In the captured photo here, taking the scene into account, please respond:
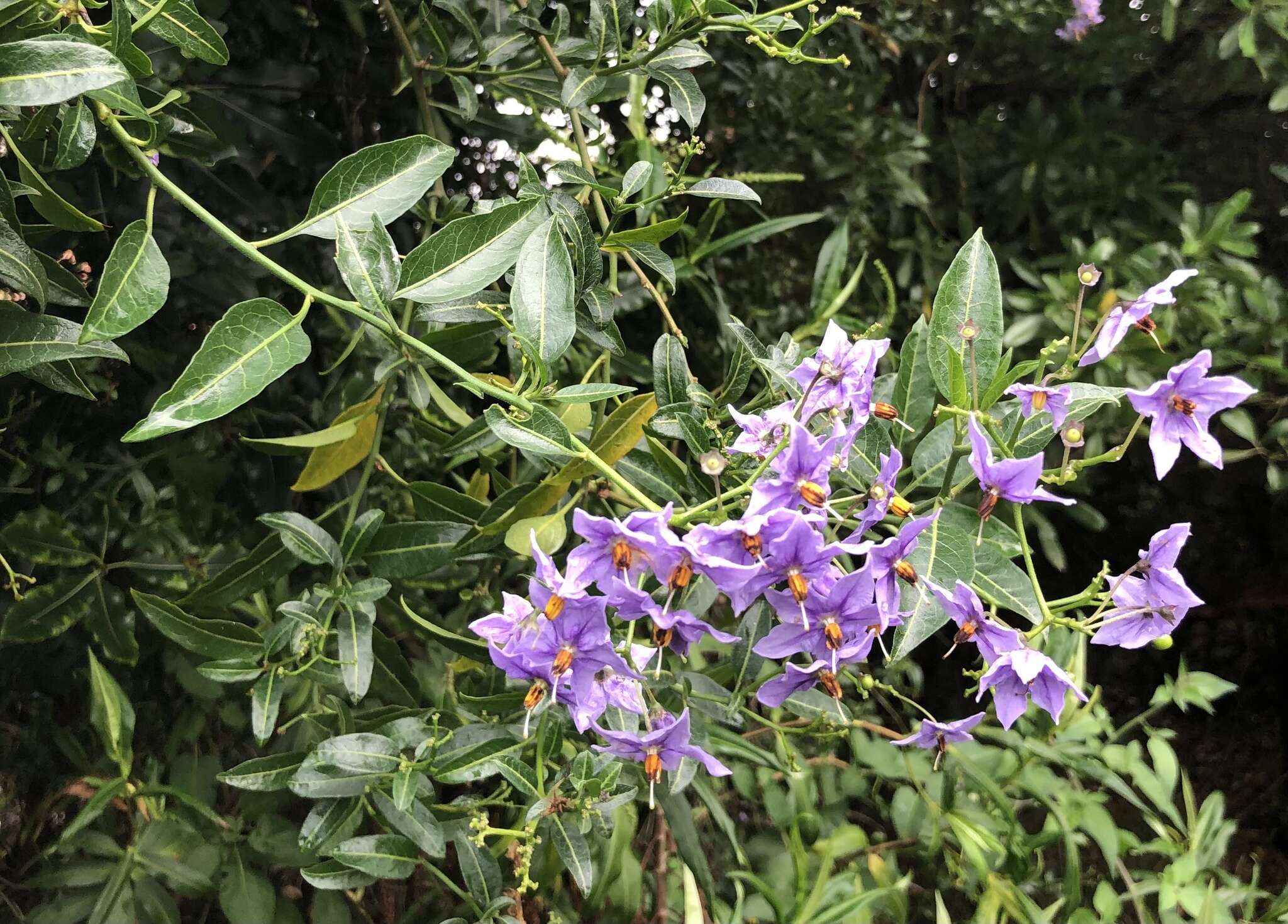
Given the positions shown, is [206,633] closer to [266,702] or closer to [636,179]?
[266,702]

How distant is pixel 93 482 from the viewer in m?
1.01

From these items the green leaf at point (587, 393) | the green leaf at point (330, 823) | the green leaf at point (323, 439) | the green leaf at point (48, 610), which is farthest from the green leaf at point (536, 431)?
the green leaf at point (48, 610)

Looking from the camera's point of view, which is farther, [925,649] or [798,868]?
[925,649]

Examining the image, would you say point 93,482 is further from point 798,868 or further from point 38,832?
point 798,868

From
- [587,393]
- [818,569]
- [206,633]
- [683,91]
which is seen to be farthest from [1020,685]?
[206,633]

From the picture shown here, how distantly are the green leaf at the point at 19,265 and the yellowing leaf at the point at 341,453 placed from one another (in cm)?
27

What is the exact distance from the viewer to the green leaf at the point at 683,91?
2.48 ft

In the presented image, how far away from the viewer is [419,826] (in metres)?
0.73

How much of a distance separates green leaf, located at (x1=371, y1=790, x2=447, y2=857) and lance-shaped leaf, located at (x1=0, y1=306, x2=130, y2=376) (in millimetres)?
426

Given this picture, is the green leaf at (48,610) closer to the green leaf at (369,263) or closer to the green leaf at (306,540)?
the green leaf at (306,540)

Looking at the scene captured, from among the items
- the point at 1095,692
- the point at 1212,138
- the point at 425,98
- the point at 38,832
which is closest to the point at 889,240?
the point at 1212,138

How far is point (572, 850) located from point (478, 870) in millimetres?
134

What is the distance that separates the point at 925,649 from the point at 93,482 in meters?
1.79

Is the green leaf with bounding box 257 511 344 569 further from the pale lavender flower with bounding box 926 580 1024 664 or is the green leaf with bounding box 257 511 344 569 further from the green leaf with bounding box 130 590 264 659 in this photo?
the pale lavender flower with bounding box 926 580 1024 664
